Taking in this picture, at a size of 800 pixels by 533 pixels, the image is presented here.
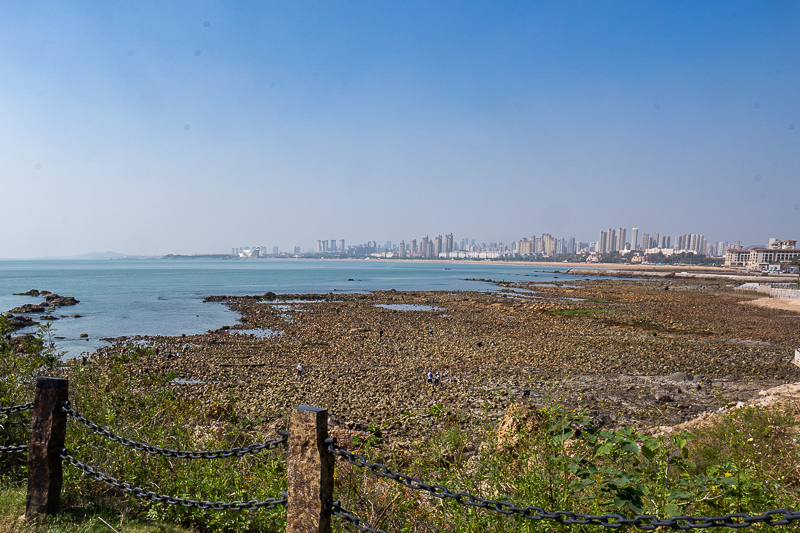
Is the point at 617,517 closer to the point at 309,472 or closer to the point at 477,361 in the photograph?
the point at 309,472

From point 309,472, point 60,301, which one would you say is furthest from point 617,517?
point 60,301

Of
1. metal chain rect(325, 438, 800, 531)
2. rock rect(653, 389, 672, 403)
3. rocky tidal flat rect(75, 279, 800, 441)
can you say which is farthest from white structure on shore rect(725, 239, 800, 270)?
metal chain rect(325, 438, 800, 531)

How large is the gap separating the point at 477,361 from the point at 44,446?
798 inches

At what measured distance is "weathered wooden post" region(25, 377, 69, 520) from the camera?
13.1 feet

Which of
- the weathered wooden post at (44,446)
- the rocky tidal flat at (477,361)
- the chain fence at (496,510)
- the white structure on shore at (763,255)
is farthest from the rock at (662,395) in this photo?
the white structure on shore at (763,255)

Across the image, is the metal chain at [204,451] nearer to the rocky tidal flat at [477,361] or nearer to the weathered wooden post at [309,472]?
the weathered wooden post at [309,472]

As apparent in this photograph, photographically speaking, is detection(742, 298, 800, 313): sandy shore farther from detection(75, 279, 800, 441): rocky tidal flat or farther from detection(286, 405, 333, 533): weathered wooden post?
detection(286, 405, 333, 533): weathered wooden post

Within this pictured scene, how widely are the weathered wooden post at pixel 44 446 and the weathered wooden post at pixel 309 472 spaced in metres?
2.41

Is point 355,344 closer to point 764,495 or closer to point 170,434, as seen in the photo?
point 170,434

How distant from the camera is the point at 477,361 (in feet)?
74.8

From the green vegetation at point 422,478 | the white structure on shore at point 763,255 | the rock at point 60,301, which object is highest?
the white structure on shore at point 763,255

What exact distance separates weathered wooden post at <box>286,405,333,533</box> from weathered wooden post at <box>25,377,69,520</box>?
7.90 ft

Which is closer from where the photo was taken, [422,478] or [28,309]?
[422,478]

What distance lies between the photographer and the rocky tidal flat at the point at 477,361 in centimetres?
1516
